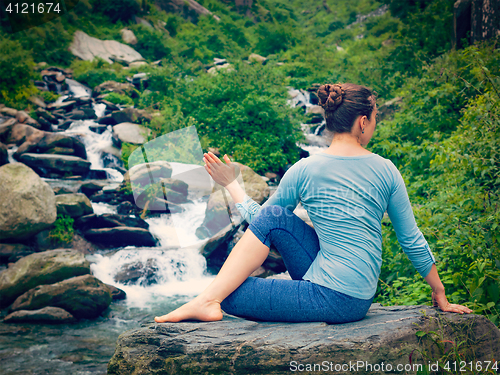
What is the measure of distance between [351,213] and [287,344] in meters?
0.68

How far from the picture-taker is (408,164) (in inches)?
233

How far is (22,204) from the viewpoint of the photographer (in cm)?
587

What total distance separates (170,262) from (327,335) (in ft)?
17.7

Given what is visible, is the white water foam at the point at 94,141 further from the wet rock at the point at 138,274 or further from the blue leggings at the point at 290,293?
the blue leggings at the point at 290,293

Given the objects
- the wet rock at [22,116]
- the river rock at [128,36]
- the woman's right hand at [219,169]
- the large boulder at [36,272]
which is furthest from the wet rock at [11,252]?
the river rock at [128,36]

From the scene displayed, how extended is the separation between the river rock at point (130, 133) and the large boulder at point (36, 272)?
657 centimetres

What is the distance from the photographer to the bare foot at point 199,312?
5.84ft

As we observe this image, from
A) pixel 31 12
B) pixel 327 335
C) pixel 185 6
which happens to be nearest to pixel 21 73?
pixel 31 12

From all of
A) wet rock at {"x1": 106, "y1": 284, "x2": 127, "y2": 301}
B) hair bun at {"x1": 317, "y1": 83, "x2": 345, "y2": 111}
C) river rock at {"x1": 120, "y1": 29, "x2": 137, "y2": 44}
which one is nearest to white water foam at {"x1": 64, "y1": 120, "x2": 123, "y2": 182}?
wet rock at {"x1": 106, "y1": 284, "x2": 127, "y2": 301}

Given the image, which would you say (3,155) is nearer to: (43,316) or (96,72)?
(43,316)

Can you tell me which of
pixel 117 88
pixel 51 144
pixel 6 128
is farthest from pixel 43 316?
pixel 117 88

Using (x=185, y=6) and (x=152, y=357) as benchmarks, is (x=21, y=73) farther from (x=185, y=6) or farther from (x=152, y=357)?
(x=185, y=6)

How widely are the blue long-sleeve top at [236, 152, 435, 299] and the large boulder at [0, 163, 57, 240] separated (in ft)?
19.1

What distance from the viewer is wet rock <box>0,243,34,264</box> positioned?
5816mm
